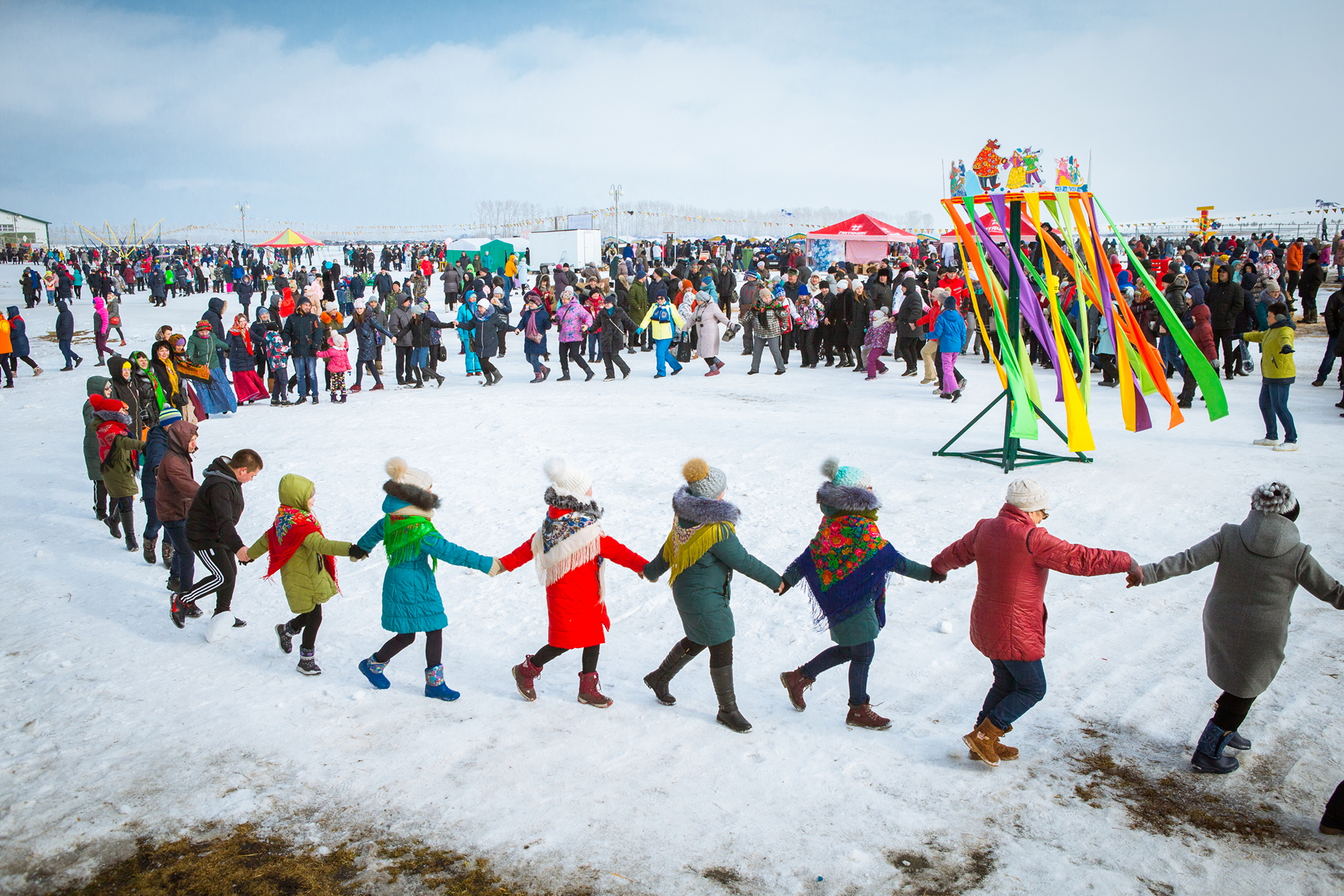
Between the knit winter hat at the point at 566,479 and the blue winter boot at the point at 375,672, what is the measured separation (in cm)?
149

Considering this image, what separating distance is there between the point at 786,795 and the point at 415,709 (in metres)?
2.04

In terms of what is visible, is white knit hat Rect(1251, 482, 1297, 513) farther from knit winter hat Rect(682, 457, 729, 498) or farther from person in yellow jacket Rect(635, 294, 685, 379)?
person in yellow jacket Rect(635, 294, 685, 379)

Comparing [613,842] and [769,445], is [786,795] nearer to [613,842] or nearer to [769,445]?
[613,842]

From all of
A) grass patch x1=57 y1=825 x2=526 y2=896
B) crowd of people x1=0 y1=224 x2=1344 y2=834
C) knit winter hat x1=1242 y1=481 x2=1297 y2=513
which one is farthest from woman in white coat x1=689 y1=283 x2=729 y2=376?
grass patch x1=57 y1=825 x2=526 y2=896

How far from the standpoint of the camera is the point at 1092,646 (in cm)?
518

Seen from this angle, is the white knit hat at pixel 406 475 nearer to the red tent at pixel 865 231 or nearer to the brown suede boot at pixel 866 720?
the brown suede boot at pixel 866 720

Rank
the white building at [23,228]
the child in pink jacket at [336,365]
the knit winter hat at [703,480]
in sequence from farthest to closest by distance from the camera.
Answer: the white building at [23,228] < the child in pink jacket at [336,365] < the knit winter hat at [703,480]

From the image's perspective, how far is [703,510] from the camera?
4172mm

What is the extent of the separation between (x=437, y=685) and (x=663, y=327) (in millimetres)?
10392

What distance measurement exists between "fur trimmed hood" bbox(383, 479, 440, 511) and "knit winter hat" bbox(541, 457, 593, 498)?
25.0 inches

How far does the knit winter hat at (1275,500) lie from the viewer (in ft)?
12.0

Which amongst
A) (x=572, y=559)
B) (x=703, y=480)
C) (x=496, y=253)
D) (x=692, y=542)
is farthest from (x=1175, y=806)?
(x=496, y=253)

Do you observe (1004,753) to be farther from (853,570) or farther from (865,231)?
(865,231)

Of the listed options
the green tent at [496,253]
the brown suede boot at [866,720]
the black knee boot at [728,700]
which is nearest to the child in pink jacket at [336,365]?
the black knee boot at [728,700]
